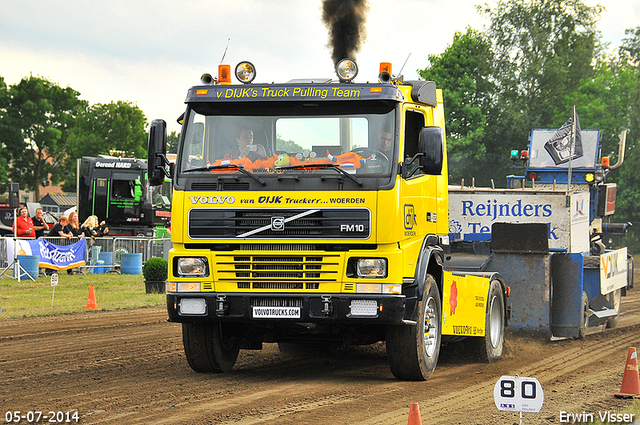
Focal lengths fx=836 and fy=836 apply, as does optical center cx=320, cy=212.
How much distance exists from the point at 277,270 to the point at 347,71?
2.27 metres

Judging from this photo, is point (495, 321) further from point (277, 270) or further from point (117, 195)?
point (117, 195)

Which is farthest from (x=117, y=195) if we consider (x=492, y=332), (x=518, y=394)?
(x=518, y=394)

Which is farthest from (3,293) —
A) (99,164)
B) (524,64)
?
(524,64)

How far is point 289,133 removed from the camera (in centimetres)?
867

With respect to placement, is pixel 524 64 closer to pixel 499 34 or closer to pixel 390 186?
pixel 499 34

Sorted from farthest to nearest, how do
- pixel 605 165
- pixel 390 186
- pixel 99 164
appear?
pixel 99 164, pixel 605 165, pixel 390 186

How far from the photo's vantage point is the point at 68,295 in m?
19.1

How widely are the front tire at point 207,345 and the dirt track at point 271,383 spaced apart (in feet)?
0.50

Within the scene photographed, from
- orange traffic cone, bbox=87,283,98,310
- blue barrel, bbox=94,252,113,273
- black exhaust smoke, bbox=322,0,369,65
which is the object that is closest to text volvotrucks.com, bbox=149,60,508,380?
black exhaust smoke, bbox=322,0,369,65

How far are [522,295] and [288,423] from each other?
6.75 metres

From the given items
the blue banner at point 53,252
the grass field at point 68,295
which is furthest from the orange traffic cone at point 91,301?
the blue banner at point 53,252

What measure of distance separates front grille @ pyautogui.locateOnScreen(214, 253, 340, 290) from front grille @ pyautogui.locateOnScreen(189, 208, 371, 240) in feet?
0.70

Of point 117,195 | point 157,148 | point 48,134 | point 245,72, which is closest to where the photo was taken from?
point 157,148

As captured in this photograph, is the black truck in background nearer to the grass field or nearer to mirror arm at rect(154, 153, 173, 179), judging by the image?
the grass field
